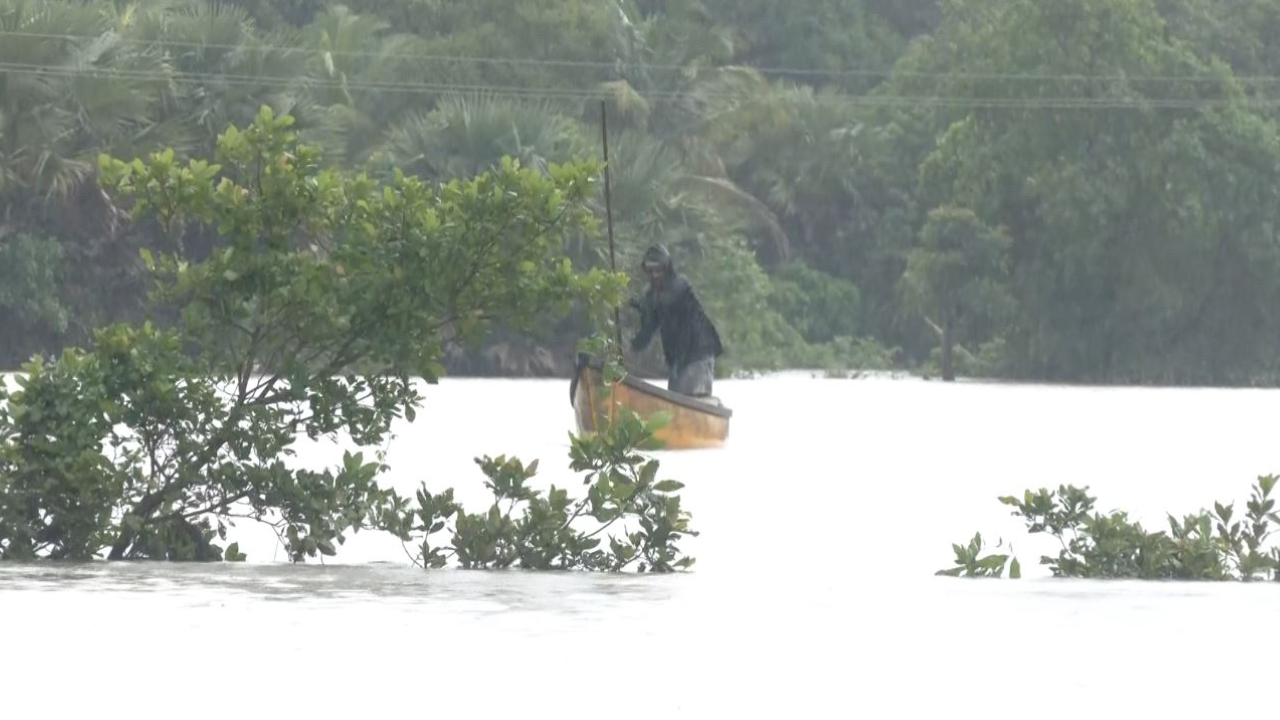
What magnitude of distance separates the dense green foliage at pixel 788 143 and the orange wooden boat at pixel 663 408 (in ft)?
56.2

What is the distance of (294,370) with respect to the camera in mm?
13039

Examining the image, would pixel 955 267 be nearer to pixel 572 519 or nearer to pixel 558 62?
pixel 558 62

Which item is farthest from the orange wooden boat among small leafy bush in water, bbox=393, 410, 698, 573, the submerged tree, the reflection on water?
the submerged tree

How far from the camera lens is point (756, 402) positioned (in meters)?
43.3

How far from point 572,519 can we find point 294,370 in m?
1.49

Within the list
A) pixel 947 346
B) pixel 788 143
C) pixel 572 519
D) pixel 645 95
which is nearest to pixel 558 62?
pixel 645 95

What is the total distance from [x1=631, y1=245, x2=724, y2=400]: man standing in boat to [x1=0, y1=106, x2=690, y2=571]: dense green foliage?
11886 mm

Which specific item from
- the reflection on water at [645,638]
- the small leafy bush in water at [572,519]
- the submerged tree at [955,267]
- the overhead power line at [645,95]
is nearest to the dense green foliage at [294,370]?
the small leafy bush in water at [572,519]

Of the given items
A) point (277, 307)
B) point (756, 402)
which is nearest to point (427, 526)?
point (277, 307)

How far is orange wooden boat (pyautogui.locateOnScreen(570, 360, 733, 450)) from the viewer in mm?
26203

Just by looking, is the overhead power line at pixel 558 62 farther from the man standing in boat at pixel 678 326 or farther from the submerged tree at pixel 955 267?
the man standing in boat at pixel 678 326

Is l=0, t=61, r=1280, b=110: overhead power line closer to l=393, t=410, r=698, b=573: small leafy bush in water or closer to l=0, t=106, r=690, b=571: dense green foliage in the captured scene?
l=0, t=106, r=690, b=571: dense green foliage

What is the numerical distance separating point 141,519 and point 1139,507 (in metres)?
10.3

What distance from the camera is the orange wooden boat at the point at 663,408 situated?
26203 millimetres
